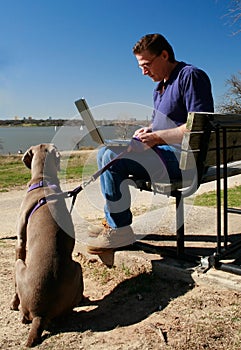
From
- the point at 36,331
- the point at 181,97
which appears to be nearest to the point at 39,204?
the point at 36,331

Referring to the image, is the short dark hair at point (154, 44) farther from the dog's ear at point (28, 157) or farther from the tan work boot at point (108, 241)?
the tan work boot at point (108, 241)

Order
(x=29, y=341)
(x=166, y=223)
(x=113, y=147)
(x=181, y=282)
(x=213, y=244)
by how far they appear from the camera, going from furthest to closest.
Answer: (x=166, y=223), (x=213, y=244), (x=113, y=147), (x=181, y=282), (x=29, y=341)

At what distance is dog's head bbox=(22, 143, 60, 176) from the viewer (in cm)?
405

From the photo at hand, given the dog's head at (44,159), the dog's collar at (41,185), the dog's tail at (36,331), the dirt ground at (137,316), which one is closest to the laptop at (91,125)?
the dog's head at (44,159)

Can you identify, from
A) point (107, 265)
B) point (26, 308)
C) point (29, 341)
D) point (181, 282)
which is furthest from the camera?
point (107, 265)

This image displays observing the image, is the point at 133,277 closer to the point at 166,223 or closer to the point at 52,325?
the point at 52,325

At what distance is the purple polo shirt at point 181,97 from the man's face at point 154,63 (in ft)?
0.34

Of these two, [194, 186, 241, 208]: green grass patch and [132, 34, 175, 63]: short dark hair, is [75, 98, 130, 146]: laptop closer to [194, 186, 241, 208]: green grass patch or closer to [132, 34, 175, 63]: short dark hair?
[132, 34, 175, 63]: short dark hair

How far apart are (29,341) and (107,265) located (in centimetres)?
148

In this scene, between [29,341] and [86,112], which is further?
[86,112]

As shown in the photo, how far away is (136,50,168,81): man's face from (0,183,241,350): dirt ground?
6.01 feet

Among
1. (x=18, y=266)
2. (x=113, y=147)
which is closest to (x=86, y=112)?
(x=113, y=147)

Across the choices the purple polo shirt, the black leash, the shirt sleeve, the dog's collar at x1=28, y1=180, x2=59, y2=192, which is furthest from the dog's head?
the shirt sleeve

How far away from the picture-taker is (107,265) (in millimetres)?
4266
